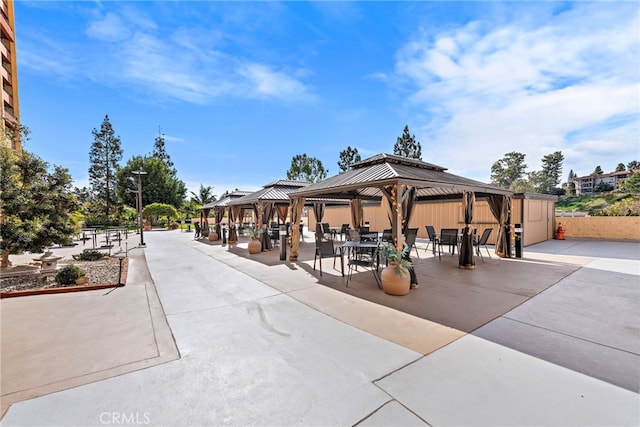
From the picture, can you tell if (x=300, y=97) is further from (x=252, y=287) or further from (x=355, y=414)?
(x=355, y=414)

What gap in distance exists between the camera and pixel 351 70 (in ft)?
31.5

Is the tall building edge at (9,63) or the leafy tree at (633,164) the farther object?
the leafy tree at (633,164)

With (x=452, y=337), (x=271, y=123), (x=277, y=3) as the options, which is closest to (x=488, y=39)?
(x=277, y=3)

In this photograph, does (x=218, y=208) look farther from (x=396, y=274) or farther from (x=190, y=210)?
(x=190, y=210)

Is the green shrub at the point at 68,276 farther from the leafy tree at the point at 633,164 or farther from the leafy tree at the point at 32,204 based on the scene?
the leafy tree at the point at 633,164

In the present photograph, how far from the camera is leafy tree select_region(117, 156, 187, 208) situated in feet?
99.4

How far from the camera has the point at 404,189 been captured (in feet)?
17.0

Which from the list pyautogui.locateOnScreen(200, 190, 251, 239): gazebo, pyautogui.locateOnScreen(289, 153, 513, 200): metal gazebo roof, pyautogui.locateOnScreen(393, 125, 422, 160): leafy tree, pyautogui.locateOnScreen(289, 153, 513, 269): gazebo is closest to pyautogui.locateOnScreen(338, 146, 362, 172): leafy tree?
pyautogui.locateOnScreen(393, 125, 422, 160): leafy tree

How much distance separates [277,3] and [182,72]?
3848mm

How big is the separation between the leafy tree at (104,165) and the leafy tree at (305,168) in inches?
910

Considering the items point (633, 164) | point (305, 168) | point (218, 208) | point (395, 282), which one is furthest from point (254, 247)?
point (633, 164)

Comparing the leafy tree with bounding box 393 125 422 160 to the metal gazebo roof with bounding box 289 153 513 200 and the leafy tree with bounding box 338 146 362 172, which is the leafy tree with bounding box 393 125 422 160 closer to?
the leafy tree with bounding box 338 146 362 172

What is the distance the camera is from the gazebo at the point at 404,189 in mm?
5102

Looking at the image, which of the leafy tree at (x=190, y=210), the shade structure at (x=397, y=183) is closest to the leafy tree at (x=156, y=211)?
the leafy tree at (x=190, y=210)
